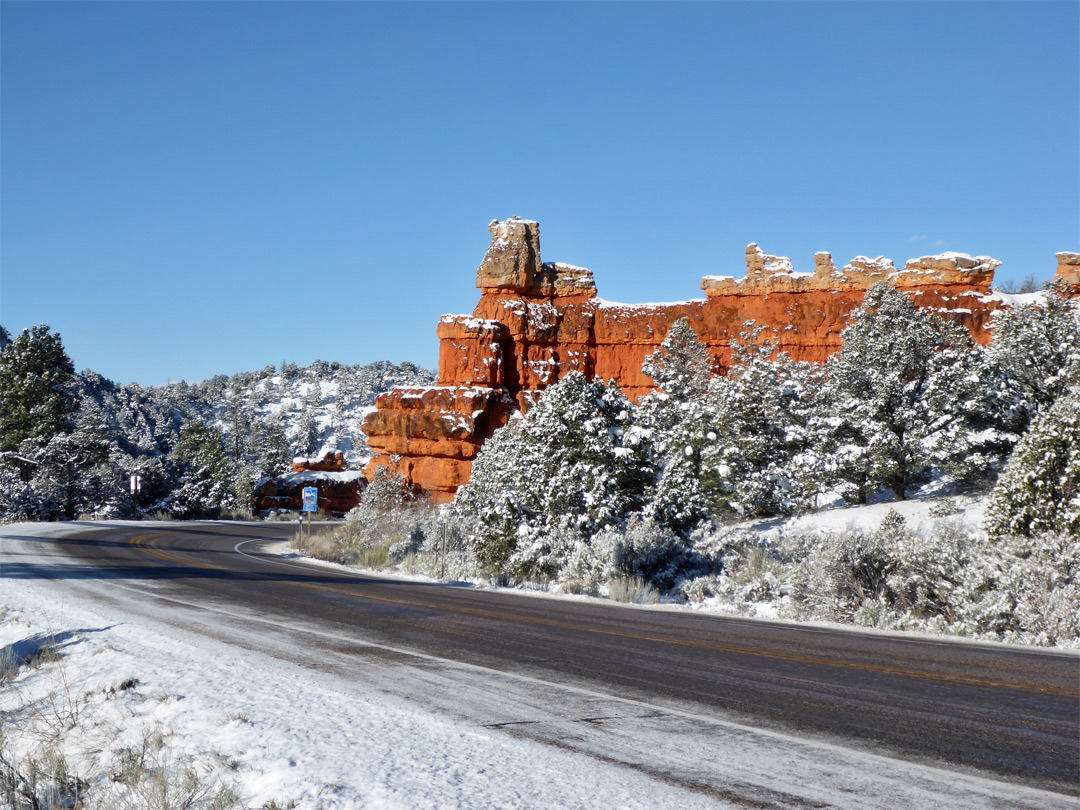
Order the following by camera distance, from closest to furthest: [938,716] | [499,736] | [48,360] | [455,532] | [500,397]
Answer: [499,736], [938,716], [455,532], [48,360], [500,397]

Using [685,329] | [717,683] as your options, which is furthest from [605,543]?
[685,329]

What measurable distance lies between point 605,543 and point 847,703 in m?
13.4

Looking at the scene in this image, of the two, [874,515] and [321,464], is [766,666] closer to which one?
[874,515]

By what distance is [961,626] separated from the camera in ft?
39.3

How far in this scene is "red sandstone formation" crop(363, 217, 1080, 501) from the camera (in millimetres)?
58938

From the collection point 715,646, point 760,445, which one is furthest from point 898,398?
point 715,646

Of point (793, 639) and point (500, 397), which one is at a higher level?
point (500, 397)

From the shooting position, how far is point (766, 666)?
25.5ft

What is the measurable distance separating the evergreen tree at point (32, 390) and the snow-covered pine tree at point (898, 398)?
5317 cm

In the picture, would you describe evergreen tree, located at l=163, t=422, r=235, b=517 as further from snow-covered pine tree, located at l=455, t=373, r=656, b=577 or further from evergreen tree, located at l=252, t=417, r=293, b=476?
snow-covered pine tree, located at l=455, t=373, r=656, b=577

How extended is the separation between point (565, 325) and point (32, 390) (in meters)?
43.2

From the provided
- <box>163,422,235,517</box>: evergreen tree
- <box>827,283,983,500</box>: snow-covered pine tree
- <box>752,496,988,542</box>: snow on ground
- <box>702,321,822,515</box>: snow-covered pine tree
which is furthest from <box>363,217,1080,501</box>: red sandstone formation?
<box>752,496,988,542</box>: snow on ground

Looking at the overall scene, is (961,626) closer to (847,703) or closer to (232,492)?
(847,703)

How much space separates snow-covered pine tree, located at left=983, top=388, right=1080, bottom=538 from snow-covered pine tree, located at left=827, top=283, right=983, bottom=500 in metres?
11.8
